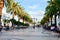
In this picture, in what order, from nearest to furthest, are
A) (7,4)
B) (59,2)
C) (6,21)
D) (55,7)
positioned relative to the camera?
(59,2) < (7,4) < (55,7) < (6,21)

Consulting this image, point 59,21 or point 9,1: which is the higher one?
point 9,1

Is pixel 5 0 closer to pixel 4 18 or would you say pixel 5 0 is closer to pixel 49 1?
pixel 49 1

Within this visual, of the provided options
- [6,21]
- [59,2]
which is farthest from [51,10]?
[6,21]

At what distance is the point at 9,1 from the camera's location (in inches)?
2080

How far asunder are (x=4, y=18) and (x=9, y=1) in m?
60.8

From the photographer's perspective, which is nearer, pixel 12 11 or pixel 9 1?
pixel 9 1

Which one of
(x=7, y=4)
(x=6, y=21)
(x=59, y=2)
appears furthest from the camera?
(x=6, y=21)

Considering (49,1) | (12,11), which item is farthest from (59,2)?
(12,11)

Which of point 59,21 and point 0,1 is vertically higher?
point 0,1

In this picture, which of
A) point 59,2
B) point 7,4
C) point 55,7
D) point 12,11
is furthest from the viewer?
point 12,11

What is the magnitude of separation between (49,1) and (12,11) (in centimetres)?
2037

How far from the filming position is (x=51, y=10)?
6200 centimetres

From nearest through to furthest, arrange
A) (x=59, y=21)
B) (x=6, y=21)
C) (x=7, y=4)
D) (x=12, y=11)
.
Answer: (x=7, y=4)
(x=59, y=21)
(x=12, y=11)
(x=6, y=21)

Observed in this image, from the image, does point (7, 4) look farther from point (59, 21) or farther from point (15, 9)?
point (15, 9)
